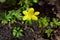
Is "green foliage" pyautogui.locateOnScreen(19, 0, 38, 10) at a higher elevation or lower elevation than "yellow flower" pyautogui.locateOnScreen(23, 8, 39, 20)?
higher

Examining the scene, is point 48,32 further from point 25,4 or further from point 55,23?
point 25,4

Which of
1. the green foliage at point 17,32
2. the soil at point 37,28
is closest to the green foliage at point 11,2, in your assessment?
the soil at point 37,28

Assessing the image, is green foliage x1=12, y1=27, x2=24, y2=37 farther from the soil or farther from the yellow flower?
the yellow flower

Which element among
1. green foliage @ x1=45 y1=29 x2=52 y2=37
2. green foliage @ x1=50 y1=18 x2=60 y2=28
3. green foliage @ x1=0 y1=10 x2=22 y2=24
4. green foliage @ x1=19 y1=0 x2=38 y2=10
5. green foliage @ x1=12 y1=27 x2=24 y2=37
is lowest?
green foliage @ x1=45 y1=29 x2=52 y2=37

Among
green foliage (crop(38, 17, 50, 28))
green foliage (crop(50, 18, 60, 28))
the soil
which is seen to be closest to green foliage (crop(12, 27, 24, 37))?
the soil

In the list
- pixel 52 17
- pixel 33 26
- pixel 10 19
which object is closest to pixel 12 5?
pixel 10 19

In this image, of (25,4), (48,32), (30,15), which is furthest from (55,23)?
(25,4)

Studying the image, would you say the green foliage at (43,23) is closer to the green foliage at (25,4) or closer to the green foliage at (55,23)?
the green foliage at (55,23)

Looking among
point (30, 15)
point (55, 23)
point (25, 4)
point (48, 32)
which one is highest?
point (25, 4)
